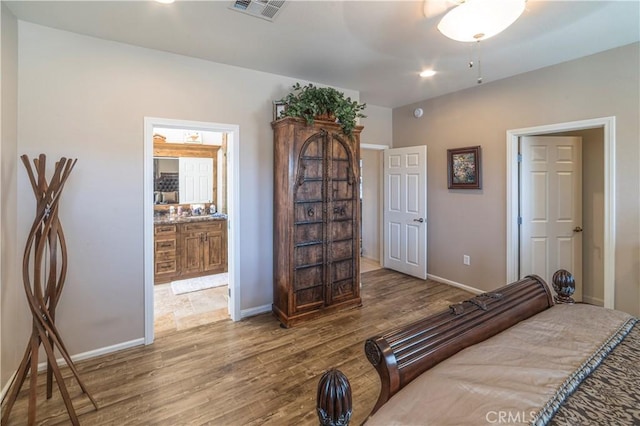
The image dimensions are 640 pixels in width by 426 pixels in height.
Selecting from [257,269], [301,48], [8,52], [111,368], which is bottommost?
[111,368]

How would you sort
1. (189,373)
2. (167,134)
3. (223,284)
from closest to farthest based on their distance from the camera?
(189,373) → (223,284) → (167,134)

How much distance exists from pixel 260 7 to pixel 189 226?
3324mm

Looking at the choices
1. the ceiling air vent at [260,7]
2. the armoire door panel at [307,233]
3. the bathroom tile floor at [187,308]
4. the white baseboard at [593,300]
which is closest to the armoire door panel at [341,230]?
the armoire door panel at [307,233]

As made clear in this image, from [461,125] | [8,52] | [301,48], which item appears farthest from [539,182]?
[8,52]

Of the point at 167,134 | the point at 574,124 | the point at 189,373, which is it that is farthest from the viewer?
the point at 167,134

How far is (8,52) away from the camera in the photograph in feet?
6.70

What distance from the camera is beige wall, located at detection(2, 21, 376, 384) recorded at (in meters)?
2.25

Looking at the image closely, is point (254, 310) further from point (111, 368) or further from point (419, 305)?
point (419, 305)

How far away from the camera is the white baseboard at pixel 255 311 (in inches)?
127

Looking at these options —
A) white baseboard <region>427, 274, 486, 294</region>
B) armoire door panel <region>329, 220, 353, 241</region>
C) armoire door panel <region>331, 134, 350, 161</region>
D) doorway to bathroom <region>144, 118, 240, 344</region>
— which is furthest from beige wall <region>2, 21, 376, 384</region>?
white baseboard <region>427, 274, 486, 294</region>

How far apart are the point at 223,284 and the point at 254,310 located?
1.27 metres

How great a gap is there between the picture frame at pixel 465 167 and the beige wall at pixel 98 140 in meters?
3.11

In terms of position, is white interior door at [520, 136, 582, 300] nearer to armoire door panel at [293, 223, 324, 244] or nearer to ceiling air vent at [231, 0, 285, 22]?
armoire door panel at [293, 223, 324, 244]

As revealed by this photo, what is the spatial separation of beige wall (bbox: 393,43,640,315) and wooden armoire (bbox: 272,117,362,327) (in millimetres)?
1619
